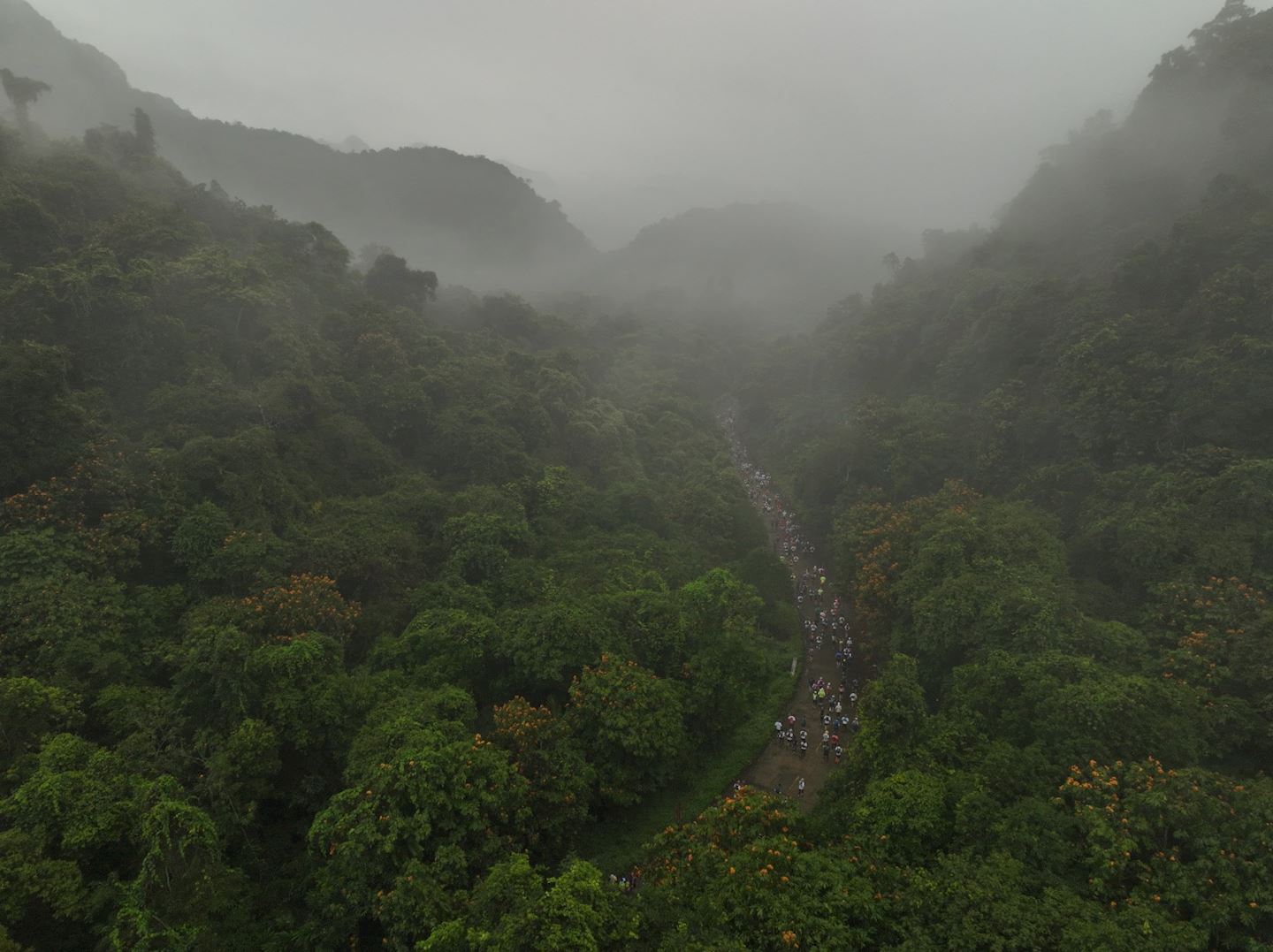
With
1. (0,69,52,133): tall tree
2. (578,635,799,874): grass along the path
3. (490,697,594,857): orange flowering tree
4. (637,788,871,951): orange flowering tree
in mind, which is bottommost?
(578,635,799,874): grass along the path

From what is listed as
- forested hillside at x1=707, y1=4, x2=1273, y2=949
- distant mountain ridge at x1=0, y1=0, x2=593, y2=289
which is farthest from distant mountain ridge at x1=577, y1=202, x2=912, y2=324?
forested hillside at x1=707, y1=4, x2=1273, y2=949

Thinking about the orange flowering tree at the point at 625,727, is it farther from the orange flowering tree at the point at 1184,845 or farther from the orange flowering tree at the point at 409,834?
the orange flowering tree at the point at 1184,845

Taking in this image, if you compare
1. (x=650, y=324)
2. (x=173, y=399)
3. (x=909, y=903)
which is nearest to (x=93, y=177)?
(x=173, y=399)

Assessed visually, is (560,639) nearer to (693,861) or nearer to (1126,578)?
(693,861)

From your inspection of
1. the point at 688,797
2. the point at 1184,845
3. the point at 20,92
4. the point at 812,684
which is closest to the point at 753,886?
the point at 1184,845

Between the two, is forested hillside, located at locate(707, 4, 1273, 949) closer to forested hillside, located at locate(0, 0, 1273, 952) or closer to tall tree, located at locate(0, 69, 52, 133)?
forested hillside, located at locate(0, 0, 1273, 952)

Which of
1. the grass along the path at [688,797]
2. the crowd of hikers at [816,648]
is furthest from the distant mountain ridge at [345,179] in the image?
the grass along the path at [688,797]

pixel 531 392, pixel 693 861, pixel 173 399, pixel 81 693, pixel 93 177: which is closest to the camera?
pixel 693 861
